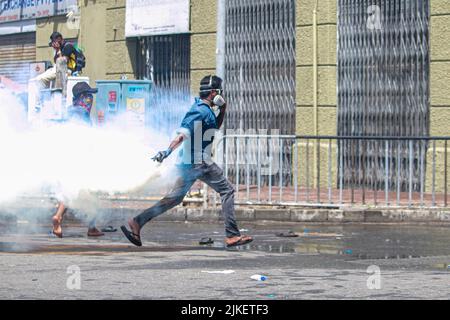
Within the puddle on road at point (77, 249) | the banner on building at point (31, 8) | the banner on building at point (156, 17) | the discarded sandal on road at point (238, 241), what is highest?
the banner on building at point (31, 8)

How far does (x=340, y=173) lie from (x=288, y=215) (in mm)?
1022

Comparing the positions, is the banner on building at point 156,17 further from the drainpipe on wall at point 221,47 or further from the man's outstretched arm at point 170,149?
the man's outstretched arm at point 170,149

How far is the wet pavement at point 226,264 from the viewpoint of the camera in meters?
9.71

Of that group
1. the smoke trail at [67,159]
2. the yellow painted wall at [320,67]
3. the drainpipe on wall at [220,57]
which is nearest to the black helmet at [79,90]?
the smoke trail at [67,159]

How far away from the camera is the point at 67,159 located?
15.3 m

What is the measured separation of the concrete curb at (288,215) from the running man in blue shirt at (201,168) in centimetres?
342

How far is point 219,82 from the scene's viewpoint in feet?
46.1

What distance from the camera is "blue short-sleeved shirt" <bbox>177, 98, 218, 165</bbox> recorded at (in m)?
13.5

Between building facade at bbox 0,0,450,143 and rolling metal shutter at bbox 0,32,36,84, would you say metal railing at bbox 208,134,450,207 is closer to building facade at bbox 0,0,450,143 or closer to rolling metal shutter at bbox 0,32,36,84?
building facade at bbox 0,0,450,143

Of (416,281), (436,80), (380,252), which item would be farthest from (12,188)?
(436,80)

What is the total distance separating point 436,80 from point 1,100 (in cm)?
908
